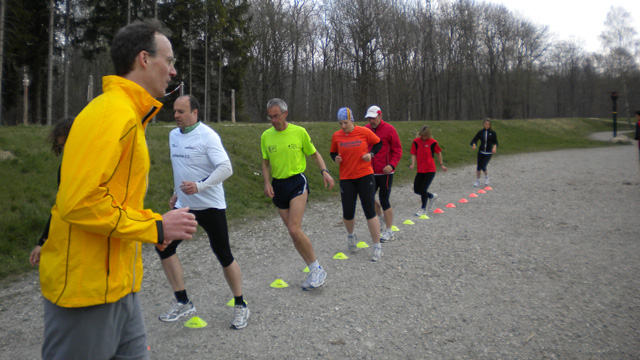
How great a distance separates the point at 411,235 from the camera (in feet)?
25.4

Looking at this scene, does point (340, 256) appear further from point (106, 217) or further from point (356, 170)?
point (106, 217)

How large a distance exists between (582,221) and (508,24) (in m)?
56.6

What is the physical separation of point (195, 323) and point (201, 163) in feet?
5.11

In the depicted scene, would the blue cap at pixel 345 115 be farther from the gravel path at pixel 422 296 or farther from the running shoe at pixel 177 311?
the running shoe at pixel 177 311

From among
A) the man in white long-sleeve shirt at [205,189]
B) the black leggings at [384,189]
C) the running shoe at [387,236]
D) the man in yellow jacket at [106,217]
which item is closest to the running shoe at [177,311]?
the man in white long-sleeve shirt at [205,189]

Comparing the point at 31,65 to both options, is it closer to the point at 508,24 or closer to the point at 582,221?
the point at 582,221

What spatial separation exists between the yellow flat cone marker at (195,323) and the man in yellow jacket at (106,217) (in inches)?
86.8

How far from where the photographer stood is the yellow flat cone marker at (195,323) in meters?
4.11

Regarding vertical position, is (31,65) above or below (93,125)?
above

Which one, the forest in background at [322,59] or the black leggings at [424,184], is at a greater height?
the forest in background at [322,59]

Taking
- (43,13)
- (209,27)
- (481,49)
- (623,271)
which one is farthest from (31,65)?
(481,49)

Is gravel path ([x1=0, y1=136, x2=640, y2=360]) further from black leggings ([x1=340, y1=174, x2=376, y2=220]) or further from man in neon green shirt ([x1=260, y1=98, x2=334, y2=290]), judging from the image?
black leggings ([x1=340, y1=174, x2=376, y2=220])

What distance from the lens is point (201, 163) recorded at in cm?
412

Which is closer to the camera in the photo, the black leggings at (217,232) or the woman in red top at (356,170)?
the black leggings at (217,232)
